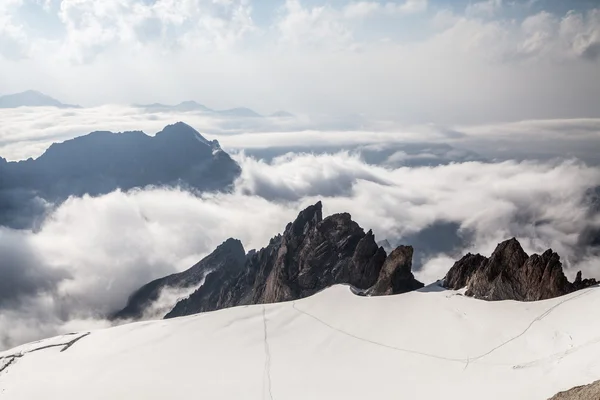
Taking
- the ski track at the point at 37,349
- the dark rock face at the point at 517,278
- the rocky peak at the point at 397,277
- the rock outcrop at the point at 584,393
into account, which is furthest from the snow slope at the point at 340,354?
the rock outcrop at the point at 584,393

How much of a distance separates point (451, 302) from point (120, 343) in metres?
46.3

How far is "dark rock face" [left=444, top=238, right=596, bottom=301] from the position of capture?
60594 mm

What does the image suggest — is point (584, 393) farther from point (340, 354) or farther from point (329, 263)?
point (329, 263)

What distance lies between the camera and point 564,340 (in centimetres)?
4762

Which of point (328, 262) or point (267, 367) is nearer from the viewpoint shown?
point (267, 367)

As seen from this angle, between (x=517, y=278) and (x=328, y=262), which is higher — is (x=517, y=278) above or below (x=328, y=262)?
above

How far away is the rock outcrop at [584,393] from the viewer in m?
28.1

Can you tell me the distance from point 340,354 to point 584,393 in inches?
1211

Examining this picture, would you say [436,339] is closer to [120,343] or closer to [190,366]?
[190,366]

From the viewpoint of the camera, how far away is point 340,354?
5659cm

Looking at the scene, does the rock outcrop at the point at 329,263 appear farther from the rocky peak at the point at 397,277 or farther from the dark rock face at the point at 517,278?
the dark rock face at the point at 517,278

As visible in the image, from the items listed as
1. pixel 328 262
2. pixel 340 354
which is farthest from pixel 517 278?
pixel 328 262

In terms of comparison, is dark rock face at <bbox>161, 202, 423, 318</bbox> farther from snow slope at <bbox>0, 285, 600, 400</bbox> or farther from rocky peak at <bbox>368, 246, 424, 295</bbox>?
snow slope at <bbox>0, 285, 600, 400</bbox>

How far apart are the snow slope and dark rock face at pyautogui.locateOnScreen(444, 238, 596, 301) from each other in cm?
242
